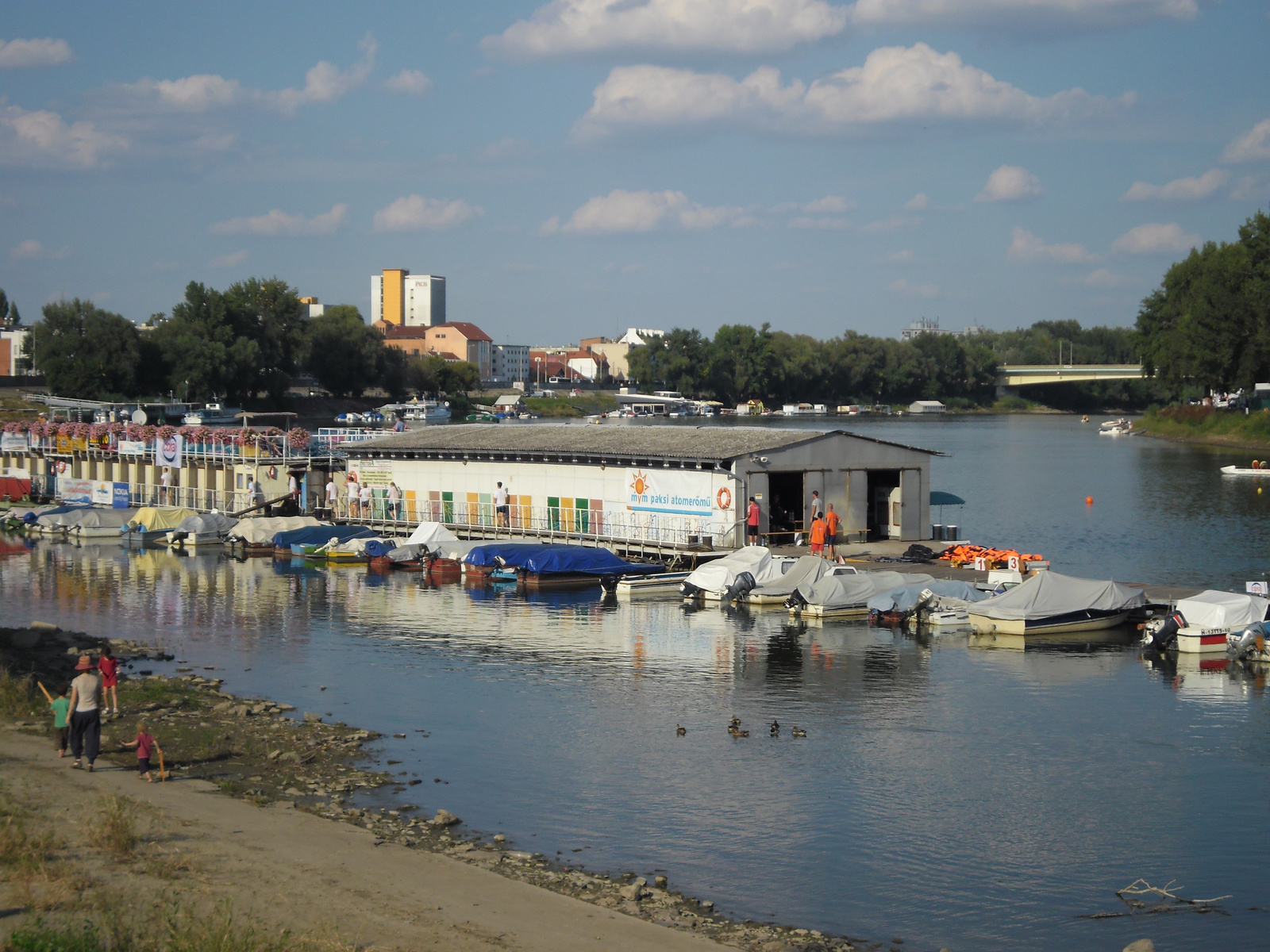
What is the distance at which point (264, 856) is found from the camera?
16953 millimetres

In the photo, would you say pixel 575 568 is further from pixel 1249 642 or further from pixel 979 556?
pixel 1249 642

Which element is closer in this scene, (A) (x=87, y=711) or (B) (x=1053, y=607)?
(A) (x=87, y=711)

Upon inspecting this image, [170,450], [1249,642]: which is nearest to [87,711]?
[1249,642]

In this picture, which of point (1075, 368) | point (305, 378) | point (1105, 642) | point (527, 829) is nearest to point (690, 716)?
point (527, 829)

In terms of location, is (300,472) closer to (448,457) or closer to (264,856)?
(448,457)

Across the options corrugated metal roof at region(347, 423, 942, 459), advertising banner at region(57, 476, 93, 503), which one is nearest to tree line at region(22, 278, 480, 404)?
advertising banner at region(57, 476, 93, 503)

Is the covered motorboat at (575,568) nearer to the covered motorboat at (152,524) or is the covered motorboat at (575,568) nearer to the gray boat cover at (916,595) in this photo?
the gray boat cover at (916,595)

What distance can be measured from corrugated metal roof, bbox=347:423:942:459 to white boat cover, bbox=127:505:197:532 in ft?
32.8

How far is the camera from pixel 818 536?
43188 millimetres

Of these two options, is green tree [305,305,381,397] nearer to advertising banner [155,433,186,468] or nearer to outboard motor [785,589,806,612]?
advertising banner [155,433,186,468]

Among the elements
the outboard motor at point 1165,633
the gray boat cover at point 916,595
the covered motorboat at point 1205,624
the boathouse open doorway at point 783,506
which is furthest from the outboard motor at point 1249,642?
the boathouse open doorway at point 783,506

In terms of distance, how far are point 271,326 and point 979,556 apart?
11530 centimetres

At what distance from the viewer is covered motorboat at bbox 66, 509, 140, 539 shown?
6291cm

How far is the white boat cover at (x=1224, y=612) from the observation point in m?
33.6
